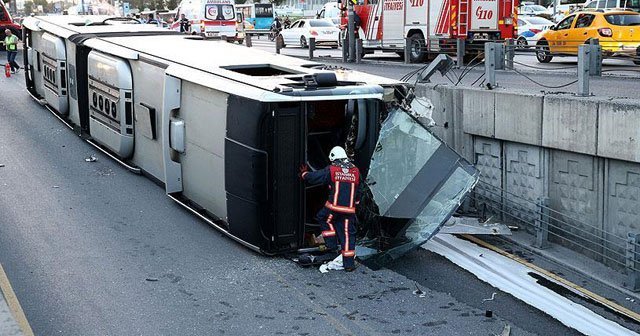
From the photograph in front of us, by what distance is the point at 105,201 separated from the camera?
13.2 metres

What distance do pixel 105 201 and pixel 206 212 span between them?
7.12 ft

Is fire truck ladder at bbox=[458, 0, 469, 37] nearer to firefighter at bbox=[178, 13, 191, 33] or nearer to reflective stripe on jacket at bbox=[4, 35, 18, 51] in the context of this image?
reflective stripe on jacket at bbox=[4, 35, 18, 51]

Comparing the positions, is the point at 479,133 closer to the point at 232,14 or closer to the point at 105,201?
the point at 105,201

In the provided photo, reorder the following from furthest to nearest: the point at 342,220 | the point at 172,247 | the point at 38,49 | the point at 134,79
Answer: the point at 38,49 < the point at 134,79 < the point at 172,247 < the point at 342,220

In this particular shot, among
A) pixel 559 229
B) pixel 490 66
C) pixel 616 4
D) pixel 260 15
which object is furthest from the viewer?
pixel 260 15

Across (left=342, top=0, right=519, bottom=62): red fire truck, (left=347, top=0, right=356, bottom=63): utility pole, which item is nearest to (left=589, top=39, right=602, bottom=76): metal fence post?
(left=342, top=0, right=519, bottom=62): red fire truck

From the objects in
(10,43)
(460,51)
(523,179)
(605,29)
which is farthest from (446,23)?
(10,43)

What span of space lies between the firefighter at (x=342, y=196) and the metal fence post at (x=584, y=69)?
366 centimetres

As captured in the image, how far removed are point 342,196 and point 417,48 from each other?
55.1 ft

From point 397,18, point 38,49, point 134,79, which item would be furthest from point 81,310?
point 397,18

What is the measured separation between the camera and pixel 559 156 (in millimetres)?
11805

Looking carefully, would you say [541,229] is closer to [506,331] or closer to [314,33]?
[506,331]

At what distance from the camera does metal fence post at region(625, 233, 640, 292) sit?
31.9 feet

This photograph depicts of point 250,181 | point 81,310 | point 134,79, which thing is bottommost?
point 81,310
